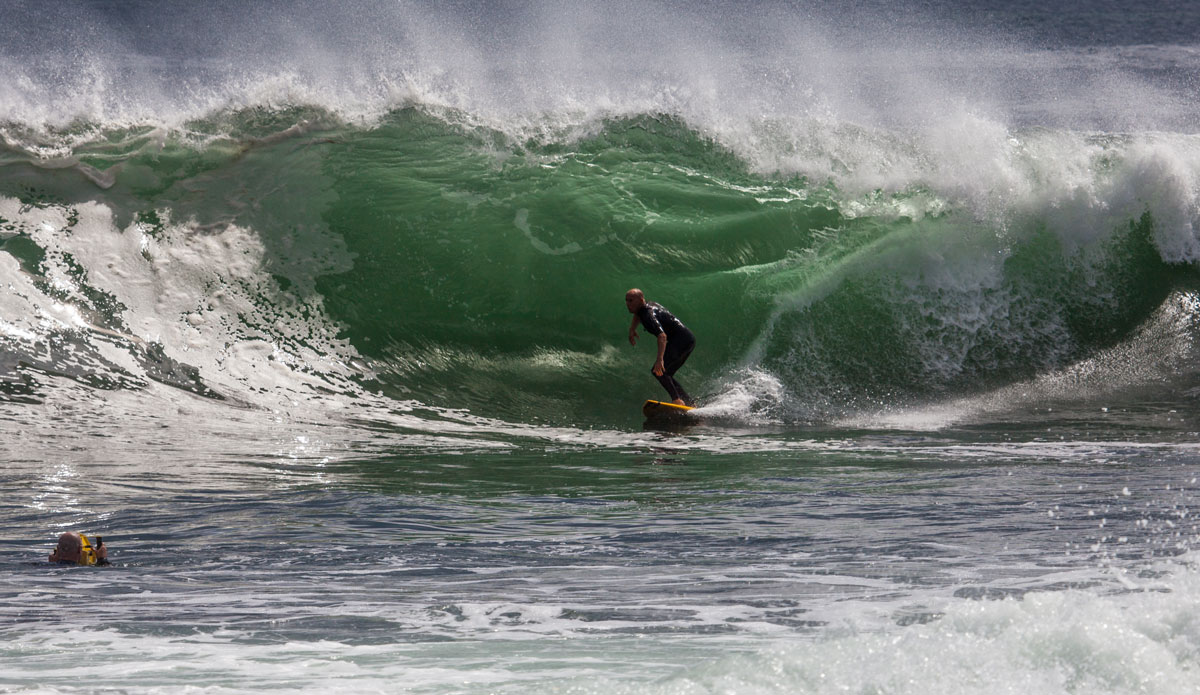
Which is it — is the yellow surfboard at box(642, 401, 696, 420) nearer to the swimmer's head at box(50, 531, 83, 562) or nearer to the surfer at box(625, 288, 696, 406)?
the surfer at box(625, 288, 696, 406)

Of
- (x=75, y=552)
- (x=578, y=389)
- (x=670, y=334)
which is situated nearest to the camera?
(x=75, y=552)

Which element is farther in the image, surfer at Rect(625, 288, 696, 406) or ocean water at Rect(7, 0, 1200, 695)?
surfer at Rect(625, 288, 696, 406)

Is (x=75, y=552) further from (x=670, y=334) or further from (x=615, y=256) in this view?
(x=615, y=256)

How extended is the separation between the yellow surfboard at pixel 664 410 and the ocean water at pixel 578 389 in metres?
0.18

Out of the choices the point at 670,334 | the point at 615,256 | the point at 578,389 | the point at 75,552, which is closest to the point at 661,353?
the point at 670,334

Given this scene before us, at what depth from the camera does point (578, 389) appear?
31.2 feet

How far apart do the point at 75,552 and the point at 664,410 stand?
482cm

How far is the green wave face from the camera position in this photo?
971cm

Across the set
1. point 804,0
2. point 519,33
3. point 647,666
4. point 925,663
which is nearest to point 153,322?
point 647,666

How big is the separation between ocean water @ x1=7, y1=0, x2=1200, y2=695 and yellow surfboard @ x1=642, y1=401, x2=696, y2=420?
180mm

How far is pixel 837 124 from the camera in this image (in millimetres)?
12047

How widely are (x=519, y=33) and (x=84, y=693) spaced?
36.7 metres

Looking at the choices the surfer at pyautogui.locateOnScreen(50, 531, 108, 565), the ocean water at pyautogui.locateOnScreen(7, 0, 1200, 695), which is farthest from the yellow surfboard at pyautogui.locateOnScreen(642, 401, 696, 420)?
the surfer at pyautogui.locateOnScreen(50, 531, 108, 565)

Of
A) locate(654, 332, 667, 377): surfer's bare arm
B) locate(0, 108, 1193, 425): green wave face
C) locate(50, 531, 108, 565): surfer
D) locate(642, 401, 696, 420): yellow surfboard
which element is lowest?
locate(50, 531, 108, 565): surfer
